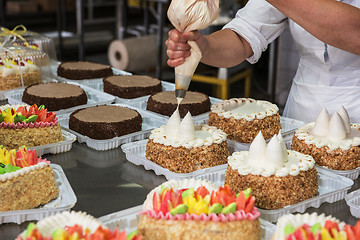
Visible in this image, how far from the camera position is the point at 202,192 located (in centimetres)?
113

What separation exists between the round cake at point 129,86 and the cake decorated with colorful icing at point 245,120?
57 centimetres

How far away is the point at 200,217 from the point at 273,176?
38 centimetres

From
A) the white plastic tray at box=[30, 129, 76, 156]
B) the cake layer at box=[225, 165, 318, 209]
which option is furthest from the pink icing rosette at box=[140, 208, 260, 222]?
the white plastic tray at box=[30, 129, 76, 156]

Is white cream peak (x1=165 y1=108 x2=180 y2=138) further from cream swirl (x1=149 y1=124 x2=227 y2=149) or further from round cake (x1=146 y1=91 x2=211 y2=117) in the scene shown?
round cake (x1=146 y1=91 x2=211 y2=117)

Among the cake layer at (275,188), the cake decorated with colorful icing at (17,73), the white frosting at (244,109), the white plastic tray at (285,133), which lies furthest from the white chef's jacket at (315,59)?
the cake decorated with colorful icing at (17,73)

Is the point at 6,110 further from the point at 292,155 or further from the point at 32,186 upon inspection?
the point at 292,155

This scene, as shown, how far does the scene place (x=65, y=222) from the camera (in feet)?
3.46

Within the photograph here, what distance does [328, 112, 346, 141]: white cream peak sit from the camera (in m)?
1.60

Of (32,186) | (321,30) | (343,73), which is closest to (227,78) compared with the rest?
(343,73)

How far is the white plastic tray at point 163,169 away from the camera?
1.52 m

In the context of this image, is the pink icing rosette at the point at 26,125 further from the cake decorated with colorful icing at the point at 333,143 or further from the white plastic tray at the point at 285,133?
the cake decorated with colorful icing at the point at 333,143

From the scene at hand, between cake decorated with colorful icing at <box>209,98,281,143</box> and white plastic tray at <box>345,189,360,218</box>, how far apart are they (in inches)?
23.5

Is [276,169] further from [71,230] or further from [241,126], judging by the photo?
[71,230]

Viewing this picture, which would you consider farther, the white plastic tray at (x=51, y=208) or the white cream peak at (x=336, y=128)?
the white cream peak at (x=336, y=128)
